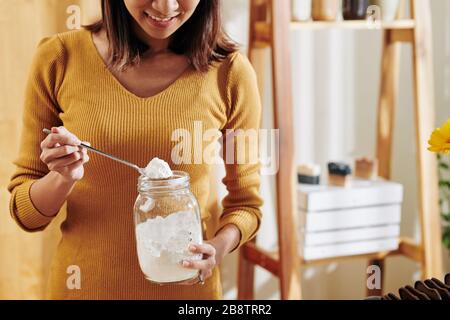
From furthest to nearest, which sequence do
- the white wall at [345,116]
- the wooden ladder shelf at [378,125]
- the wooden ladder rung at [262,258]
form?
the white wall at [345,116] → the wooden ladder rung at [262,258] → the wooden ladder shelf at [378,125]

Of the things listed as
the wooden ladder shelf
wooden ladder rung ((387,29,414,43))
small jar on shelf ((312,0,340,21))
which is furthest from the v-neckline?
wooden ladder rung ((387,29,414,43))

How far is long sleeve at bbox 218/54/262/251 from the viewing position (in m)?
1.06

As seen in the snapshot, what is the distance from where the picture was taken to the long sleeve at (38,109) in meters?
1.00

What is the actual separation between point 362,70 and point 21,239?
3.01ft

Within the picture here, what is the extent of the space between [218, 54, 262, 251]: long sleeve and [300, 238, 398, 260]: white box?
0.50 m

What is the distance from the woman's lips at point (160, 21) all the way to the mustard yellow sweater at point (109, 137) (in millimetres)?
99

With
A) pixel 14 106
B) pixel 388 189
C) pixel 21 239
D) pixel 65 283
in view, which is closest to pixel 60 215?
pixel 21 239

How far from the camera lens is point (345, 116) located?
181 centimetres

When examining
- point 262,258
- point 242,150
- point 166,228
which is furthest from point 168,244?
point 262,258

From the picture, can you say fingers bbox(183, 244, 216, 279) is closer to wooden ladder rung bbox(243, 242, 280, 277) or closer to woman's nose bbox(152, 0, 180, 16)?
woman's nose bbox(152, 0, 180, 16)

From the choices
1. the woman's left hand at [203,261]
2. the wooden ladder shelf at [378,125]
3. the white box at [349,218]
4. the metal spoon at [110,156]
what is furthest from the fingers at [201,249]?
the white box at [349,218]

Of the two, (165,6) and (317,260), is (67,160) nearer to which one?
(165,6)

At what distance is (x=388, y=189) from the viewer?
5.41ft

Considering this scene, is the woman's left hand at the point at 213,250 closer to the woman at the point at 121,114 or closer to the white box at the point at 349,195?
the woman at the point at 121,114
